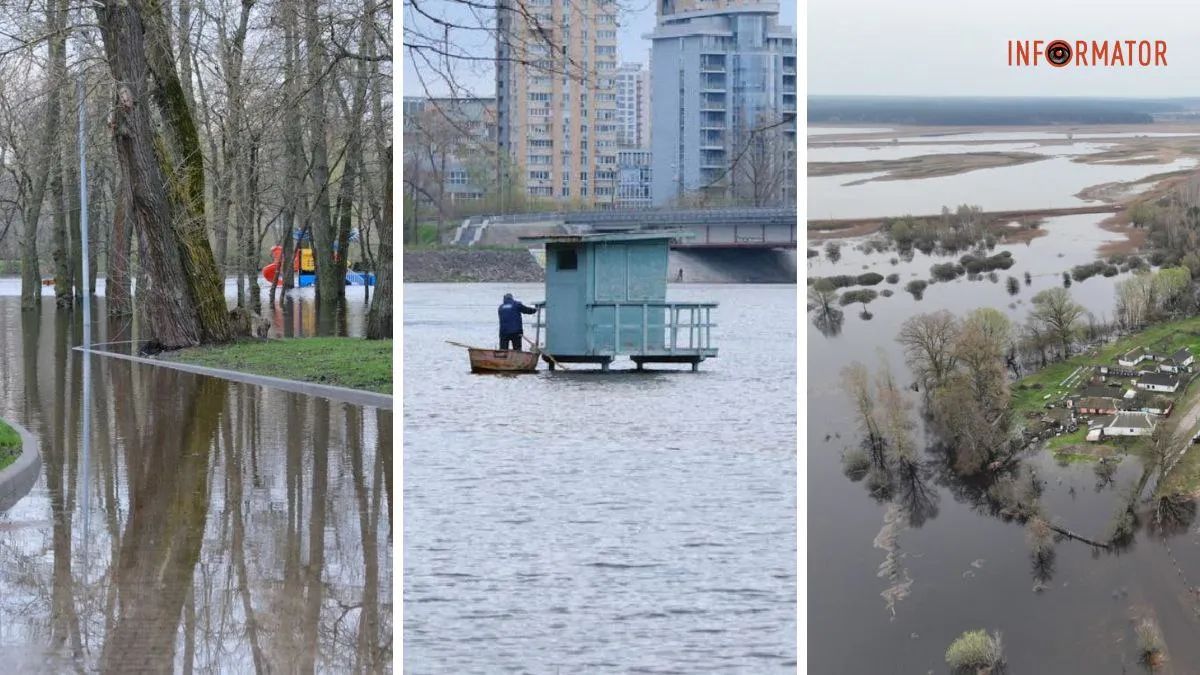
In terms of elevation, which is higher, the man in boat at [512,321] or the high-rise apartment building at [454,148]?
the high-rise apartment building at [454,148]

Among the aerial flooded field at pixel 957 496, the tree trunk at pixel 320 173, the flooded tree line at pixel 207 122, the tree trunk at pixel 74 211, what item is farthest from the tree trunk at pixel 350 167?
the aerial flooded field at pixel 957 496

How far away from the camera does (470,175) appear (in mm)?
6465

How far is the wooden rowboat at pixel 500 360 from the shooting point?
6.59 metres

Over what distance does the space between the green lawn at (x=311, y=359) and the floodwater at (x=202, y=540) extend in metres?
0.84

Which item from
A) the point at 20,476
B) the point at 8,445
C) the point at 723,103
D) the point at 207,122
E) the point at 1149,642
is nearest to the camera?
the point at 1149,642

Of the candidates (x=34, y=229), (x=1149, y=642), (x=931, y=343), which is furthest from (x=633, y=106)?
(x=34, y=229)

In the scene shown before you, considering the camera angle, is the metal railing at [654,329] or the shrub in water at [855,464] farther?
the metal railing at [654,329]

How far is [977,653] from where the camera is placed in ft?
19.1

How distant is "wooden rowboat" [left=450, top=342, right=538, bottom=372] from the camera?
659 cm

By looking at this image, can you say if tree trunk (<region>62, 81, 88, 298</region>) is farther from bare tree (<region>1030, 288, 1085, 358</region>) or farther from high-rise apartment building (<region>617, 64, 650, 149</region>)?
bare tree (<region>1030, 288, 1085, 358</region>)

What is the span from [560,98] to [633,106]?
0.29 meters

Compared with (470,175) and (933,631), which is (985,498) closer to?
(933,631)

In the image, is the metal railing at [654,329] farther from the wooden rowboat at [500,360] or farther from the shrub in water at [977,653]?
the shrub in water at [977,653]

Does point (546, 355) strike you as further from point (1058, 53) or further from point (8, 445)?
point (8, 445)
